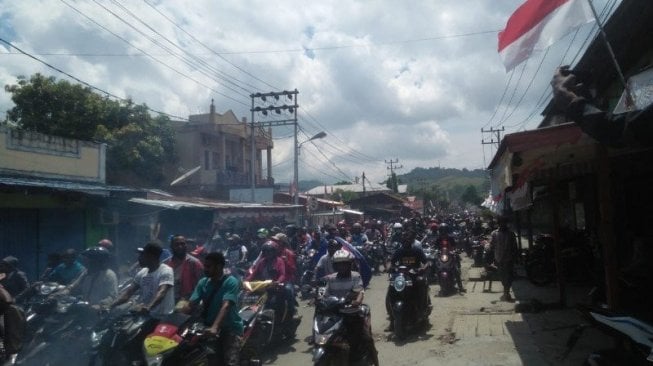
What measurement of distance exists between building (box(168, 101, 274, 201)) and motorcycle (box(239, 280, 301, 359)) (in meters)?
26.8

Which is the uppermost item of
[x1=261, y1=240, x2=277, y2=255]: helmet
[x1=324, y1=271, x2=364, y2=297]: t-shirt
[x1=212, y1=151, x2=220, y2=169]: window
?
[x1=212, y1=151, x2=220, y2=169]: window

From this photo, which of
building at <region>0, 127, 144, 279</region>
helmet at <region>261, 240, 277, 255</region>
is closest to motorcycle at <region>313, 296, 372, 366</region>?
helmet at <region>261, 240, 277, 255</region>

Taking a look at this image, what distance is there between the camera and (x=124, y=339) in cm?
491

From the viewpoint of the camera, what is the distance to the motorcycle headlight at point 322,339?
17.3 ft

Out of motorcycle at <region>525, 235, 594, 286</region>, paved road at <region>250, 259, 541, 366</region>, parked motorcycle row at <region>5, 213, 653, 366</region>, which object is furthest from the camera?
motorcycle at <region>525, 235, 594, 286</region>

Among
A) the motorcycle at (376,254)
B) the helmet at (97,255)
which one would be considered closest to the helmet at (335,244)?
the helmet at (97,255)

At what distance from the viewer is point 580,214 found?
50.9 ft

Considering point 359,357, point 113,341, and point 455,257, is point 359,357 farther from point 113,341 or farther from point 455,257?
point 455,257

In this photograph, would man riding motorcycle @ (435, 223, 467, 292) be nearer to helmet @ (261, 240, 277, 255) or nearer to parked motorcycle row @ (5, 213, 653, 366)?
parked motorcycle row @ (5, 213, 653, 366)

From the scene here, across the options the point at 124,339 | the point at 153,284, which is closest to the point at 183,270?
the point at 153,284

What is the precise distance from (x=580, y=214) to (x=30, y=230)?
1608 centimetres

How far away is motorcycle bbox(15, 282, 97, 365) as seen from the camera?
627cm

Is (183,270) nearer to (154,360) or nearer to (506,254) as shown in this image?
(154,360)

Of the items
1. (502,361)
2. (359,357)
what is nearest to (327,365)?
(359,357)
